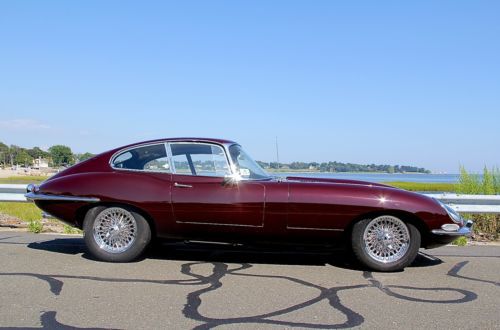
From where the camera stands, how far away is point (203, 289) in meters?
4.75

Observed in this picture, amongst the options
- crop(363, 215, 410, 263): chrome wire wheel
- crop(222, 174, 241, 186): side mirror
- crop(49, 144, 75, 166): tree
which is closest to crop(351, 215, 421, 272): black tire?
crop(363, 215, 410, 263): chrome wire wheel

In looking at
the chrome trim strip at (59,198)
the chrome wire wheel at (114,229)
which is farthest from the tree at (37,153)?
the chrome wire wheel at (114,229)

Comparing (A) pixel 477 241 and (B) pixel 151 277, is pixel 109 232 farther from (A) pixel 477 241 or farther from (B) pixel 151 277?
(A) pixel 477 241

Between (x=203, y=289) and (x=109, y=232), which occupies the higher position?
(x=109, y=232)

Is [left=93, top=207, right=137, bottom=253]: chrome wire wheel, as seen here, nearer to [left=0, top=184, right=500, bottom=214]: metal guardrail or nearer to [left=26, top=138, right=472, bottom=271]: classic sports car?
[left=26, top=138, right=472, bottom=271]: classic sports car

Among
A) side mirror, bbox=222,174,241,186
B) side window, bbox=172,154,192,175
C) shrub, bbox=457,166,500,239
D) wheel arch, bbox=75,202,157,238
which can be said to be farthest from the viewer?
shrub, bbox=457,166,500,239

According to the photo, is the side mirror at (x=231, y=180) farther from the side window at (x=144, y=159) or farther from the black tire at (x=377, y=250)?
the black tire at (x=377, y=250)

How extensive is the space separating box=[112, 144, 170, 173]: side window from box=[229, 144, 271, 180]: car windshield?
0.83 meters

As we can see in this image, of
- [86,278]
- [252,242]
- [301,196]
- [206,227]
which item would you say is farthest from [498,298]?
[86,278]

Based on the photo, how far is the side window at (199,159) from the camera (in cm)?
598

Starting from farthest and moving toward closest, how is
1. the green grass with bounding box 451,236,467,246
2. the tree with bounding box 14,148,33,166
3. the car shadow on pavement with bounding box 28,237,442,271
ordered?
the tree with bounding box 14,148,33,166 → the green grass with bounding box 451,236,467,246 → the car shadow on pavement with bounding box 28,237,442,271

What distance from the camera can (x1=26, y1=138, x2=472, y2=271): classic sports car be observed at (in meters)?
5.64

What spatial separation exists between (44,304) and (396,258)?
362cm

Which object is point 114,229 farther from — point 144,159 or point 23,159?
point 23,159
